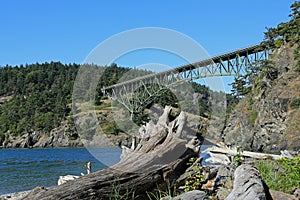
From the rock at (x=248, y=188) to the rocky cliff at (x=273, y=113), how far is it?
33260 millimetres

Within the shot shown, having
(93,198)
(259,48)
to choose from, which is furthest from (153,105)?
(259,48)

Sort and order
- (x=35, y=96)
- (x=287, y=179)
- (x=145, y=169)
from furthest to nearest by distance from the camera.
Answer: (x=35, y=96) < (x=145, y=169) < (x=287, y=179)

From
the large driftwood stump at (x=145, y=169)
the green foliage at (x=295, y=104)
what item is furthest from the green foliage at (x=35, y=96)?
the large driftwood stump at (x=145, y=169)

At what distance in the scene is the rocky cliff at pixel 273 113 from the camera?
4075 centimetres

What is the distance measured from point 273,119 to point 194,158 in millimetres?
39082

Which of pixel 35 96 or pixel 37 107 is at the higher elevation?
pixel 35 96

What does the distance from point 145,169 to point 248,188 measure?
2.57 meters

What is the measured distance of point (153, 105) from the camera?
20.6 m

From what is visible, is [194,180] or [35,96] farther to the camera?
[35,96]

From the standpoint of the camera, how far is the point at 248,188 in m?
4.85

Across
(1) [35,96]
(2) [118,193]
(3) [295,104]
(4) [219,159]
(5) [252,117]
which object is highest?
(1) [35,96]

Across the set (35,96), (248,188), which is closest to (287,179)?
(248,188)

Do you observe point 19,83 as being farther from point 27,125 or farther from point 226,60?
point 226,60

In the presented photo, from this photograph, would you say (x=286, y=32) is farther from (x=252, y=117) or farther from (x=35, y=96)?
(x=35, y=96)
